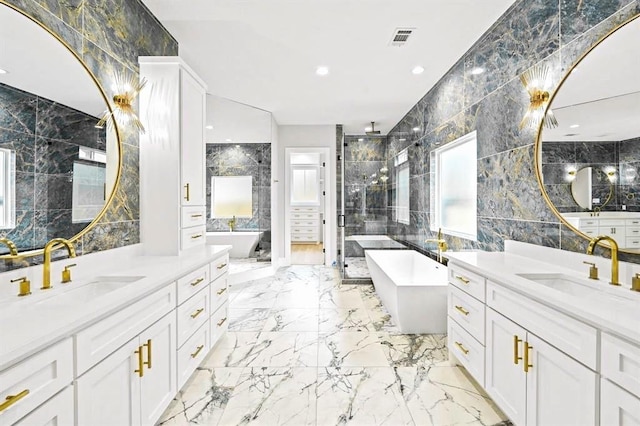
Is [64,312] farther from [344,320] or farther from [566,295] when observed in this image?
[344,320]

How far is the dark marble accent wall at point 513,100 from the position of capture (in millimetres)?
1758

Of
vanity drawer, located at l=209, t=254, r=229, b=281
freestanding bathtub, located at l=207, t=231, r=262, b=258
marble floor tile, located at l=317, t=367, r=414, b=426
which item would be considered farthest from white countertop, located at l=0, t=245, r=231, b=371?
freestanding bathtub, located at l=207, t=231, r=262, b=258

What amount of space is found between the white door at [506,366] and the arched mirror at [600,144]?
2.31ft

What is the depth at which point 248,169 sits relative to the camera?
5.34m

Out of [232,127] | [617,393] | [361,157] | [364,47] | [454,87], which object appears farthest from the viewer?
[361,157]

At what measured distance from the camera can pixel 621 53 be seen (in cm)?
152

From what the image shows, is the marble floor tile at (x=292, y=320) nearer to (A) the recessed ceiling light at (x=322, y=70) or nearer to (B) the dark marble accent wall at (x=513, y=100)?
(B) the dark marble accent wall at (x=513, y=100)

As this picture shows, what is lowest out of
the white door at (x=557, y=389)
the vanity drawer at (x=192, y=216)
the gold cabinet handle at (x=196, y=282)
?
the white door at (x=557, y=389)

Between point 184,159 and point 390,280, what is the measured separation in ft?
7.25

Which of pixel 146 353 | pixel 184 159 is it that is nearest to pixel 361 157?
pixel 184 159

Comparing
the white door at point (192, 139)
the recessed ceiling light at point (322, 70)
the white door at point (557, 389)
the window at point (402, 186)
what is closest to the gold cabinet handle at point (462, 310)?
the white door at point (557, 389)

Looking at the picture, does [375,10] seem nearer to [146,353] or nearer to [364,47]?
[364,47]

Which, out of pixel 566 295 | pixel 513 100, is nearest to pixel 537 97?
pixel 513 100

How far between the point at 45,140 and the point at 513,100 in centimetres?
299
